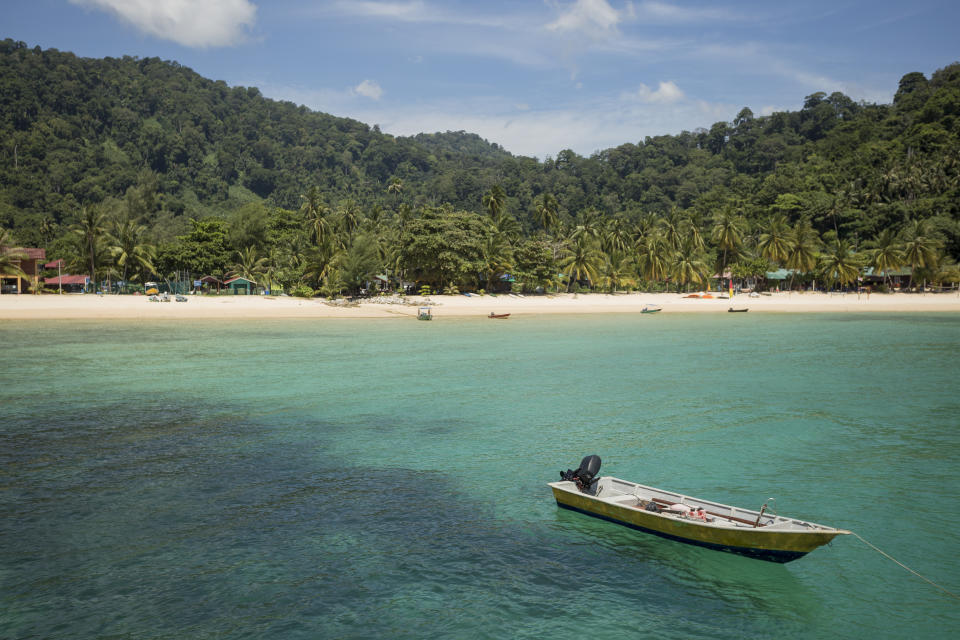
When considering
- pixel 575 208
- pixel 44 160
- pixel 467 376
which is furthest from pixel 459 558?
pixel 44 160

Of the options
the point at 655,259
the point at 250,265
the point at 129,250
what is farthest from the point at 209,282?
the point at 655,259

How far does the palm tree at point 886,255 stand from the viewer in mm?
85562

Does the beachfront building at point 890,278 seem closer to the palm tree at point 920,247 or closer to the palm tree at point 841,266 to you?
the palm tree at point 841,266

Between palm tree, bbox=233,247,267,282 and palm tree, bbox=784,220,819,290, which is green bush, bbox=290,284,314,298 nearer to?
palm tree, bbox=233,247,267,282

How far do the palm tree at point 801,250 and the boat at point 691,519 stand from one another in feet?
295

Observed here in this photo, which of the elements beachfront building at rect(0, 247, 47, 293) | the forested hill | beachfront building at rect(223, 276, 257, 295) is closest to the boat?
beachfront building at rect(223, 276, 257, 295)

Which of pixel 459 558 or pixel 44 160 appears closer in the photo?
pixel 459 558

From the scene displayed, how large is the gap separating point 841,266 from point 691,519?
9050 centimetres

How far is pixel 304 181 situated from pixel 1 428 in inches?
7432

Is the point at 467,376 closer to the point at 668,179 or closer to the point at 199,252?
the point at 199,252

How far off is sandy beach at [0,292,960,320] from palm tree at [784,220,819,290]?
4.19 metres

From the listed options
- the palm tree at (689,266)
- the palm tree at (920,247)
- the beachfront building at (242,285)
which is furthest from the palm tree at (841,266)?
the beachfront building at (242,285)

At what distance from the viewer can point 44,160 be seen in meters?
154

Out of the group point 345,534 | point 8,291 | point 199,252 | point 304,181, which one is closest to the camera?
point 345,534
